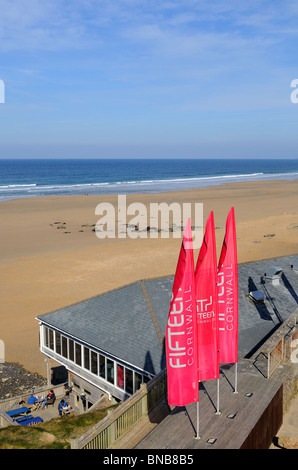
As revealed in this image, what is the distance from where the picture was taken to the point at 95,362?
53.6 ft

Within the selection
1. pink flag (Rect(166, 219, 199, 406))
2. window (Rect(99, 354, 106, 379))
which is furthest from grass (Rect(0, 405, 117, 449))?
pink flag (Rect(166, 219, 199, 406))

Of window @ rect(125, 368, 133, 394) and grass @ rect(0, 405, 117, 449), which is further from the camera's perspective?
window @ rect(125, 368, 133, 394)

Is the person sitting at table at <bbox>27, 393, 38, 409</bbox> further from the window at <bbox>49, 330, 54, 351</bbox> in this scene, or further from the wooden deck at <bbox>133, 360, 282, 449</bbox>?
the wooden deck at <bbox>133, 360, 282, 449</bbox>

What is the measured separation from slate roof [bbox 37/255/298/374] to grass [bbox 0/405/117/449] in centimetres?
236

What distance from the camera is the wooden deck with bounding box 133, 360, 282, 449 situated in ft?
34.0

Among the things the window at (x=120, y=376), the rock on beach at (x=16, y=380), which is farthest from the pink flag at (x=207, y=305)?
the rock on beach at (x=16, y=380)

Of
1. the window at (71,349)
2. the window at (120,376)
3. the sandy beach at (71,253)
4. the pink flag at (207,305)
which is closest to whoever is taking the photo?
the pink flag at (207,305)

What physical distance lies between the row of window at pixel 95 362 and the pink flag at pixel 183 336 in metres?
4.06

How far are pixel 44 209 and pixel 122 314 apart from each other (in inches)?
2268

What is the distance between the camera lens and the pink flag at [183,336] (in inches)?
389

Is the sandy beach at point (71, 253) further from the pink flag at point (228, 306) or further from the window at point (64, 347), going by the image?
the pink flag at point (228, 306)

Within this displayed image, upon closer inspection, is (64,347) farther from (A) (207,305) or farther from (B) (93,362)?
(A) (207,305)

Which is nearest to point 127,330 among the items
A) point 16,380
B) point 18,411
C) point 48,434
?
point 48,434

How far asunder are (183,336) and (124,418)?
9.63 feet
